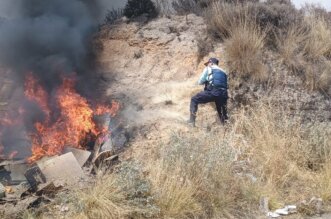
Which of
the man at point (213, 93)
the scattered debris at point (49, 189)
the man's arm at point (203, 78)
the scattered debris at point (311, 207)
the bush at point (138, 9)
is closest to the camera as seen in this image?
the scattered debris at point (49, 189)

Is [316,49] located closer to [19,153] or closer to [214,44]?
[214,44]

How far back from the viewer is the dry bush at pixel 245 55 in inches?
454

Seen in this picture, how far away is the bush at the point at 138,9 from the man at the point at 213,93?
137 inches

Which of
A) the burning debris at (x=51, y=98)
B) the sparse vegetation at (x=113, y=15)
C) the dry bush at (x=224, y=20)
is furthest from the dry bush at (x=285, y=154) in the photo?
the sparse vegetation at (x=113, y=15)

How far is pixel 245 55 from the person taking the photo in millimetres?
11539

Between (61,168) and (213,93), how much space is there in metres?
3.95

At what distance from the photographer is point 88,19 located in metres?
12.4

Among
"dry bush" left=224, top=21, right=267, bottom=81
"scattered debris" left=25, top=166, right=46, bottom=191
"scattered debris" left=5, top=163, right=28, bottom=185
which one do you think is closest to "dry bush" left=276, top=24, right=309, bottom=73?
"dry bush" left=224, top=21, right=267, bottom=81

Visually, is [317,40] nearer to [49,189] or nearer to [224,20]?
[224,20]

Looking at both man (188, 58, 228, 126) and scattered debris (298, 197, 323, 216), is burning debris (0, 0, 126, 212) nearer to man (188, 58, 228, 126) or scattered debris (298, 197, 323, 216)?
man (188, 58, 228, 126)

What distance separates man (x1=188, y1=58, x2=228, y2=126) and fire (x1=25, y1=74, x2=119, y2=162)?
5.59 feet

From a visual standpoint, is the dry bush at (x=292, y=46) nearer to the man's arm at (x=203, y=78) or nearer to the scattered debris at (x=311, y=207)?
the man's arm at (x=203, y=78)

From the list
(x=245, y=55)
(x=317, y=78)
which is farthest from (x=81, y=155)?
(x=317, y=78)

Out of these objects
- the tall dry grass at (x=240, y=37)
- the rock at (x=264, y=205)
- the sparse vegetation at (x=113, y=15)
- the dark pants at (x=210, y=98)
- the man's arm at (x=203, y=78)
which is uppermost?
the sparse vegetation at (x=113, y=15)
